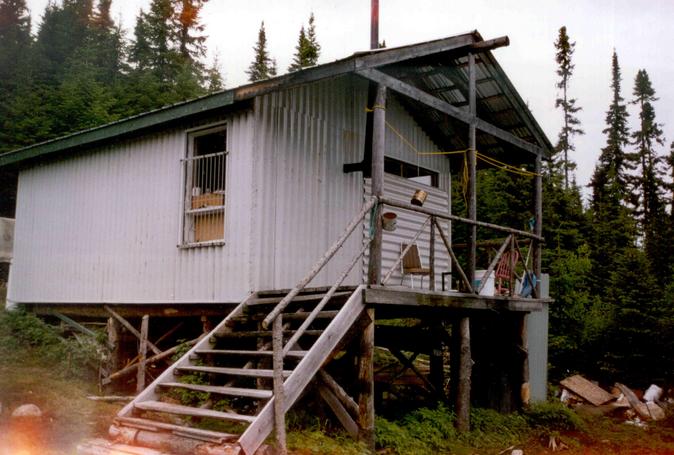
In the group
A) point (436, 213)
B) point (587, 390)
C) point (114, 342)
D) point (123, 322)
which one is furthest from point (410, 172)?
point (587, 390)

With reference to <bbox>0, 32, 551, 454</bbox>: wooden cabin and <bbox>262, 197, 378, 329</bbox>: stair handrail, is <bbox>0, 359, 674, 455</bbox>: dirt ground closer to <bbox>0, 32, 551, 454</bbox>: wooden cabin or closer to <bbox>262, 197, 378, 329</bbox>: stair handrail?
<bbox>0, 32, 551, 454</bbox>: wooden cabin

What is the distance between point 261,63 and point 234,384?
45.3m

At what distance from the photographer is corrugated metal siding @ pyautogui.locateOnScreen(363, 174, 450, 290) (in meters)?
11.0

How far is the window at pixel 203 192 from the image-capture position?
9507mm

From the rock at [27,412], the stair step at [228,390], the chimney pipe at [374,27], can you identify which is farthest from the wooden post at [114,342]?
the chimney pipe at [374,27]

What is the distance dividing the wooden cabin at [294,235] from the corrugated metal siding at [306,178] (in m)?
0.03

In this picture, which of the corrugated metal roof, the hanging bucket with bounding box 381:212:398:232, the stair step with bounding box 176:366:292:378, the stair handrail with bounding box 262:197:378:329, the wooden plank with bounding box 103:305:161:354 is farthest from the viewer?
the wooden plank with bounding box 103:305:161:354

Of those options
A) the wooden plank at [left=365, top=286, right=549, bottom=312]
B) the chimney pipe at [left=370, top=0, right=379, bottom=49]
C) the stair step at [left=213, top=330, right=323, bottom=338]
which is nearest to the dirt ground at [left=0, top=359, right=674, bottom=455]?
the stair step at [left=213, top=330, right=323, bottom=338]

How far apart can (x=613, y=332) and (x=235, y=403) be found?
12.0 meters

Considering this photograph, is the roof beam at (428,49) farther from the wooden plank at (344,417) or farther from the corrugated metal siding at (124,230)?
the wooden plank at (344,417)

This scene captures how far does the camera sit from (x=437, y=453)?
875cm

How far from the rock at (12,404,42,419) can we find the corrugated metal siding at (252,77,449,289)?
3373 millimetres

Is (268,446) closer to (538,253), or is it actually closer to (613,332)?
(538,253)

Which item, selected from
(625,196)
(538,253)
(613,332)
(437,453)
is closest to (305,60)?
(625,196)
